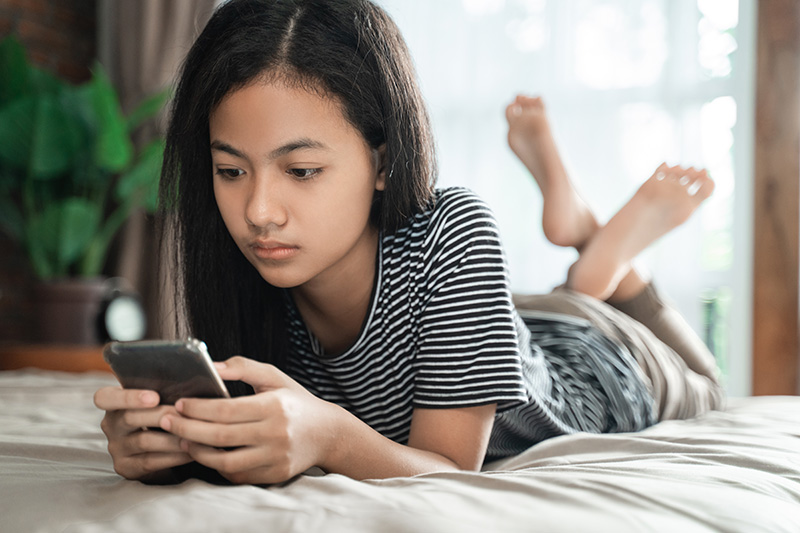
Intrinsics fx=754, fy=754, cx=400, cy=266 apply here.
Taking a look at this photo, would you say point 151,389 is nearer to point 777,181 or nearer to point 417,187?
point 417,187

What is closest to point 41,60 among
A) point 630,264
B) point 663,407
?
point 630,264

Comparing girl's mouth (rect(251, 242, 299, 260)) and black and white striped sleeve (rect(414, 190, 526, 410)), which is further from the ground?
girl's mouth (rect(251, 242, 299, 260))

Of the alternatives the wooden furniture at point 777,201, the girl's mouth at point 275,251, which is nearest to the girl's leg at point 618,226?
the girl's mouth at point 275,251

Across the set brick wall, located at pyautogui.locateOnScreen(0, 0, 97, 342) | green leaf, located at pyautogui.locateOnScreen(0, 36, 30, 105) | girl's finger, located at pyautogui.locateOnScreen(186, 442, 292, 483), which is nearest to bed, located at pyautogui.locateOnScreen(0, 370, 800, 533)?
girl's finger, located at pyautogui.locateOnScreen(186, 442, 292, 483)

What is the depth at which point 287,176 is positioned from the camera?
0.77m

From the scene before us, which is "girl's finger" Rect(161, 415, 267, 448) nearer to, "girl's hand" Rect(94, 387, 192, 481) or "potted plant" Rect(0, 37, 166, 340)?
"girl's hand" Rect(94, 387, 192, 481)

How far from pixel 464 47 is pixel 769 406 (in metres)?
1.96

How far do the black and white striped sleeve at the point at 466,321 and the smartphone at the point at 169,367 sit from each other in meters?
0.30

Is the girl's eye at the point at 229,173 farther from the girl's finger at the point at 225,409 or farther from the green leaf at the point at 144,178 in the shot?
the green leaf at the point at 144,178

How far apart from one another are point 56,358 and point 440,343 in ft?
6.40

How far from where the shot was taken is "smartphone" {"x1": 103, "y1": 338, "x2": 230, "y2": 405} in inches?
22.0

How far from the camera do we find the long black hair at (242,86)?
0.82 metres

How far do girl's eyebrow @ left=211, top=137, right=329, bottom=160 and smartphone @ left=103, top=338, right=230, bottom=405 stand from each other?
26cm

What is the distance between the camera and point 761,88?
2496 mm
